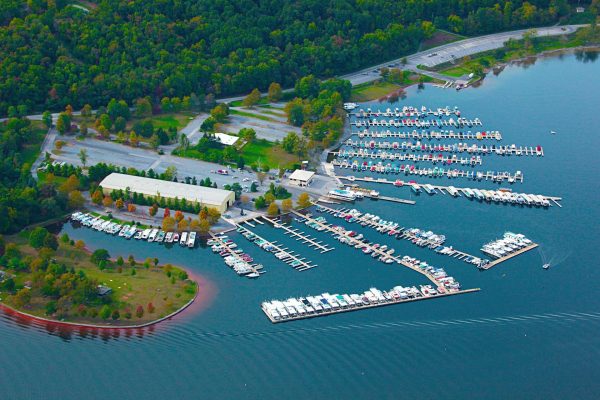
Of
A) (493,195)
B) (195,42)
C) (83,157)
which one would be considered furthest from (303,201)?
(195,42)

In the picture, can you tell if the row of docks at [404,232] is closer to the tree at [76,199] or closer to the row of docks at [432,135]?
the row of docks at [432,135]

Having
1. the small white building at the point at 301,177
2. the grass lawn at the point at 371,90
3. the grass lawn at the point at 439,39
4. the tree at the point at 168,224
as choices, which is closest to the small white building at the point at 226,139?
the small white building at the point at 301,177

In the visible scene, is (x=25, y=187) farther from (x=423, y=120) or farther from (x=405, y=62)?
(x=405, y=62)

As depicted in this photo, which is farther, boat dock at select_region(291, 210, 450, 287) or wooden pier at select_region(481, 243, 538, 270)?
wooden pier at select_region(481, 243, 538, 270)

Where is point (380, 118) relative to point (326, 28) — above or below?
below

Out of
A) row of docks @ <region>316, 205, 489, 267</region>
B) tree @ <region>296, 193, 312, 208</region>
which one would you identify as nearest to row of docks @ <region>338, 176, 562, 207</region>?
row of docks @ <region>316, 205, 489, 267</region>

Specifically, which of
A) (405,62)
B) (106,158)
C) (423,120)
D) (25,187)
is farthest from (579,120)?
(25,187)

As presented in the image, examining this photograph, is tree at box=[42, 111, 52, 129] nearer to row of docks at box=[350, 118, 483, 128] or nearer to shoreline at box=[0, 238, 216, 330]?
shoreline at box=[0, 238, 216, 330]
